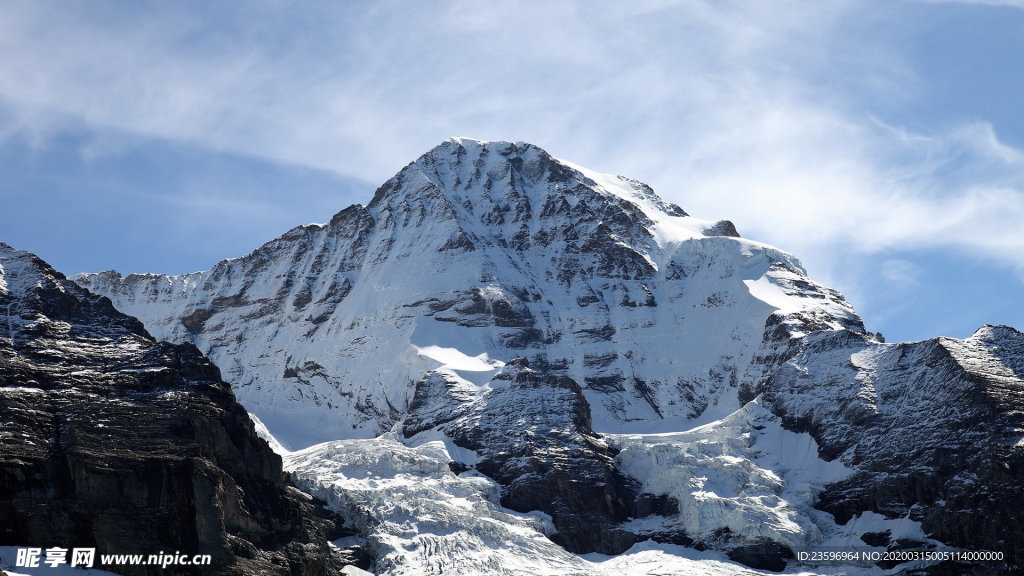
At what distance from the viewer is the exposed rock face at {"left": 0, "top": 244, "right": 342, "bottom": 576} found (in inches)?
6526

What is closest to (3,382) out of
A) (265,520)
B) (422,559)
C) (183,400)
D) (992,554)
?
(183,400)

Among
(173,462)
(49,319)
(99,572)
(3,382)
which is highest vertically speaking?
(49,319)

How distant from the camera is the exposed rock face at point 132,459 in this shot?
165750 millimetres

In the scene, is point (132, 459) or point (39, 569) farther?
point (132, 459)

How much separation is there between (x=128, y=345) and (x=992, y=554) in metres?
103

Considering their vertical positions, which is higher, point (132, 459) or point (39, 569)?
point (132, 459)

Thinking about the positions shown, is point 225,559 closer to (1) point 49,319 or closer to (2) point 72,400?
(2) point 72,400

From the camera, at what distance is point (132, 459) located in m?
172

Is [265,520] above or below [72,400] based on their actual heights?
below

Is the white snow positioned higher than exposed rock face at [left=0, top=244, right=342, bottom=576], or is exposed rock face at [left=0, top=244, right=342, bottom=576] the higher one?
exposed rock face at [left=0, top=244, right=342, bottom=576]

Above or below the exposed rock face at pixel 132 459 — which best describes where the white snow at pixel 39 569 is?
below

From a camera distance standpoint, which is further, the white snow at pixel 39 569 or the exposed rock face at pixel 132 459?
the exposed rock face at pixel 132 459

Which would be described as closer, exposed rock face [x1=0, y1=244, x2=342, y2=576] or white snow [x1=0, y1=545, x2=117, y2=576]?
white snow [x1=0, y1=545, x2=117, y2=576]

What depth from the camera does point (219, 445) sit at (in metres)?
185
